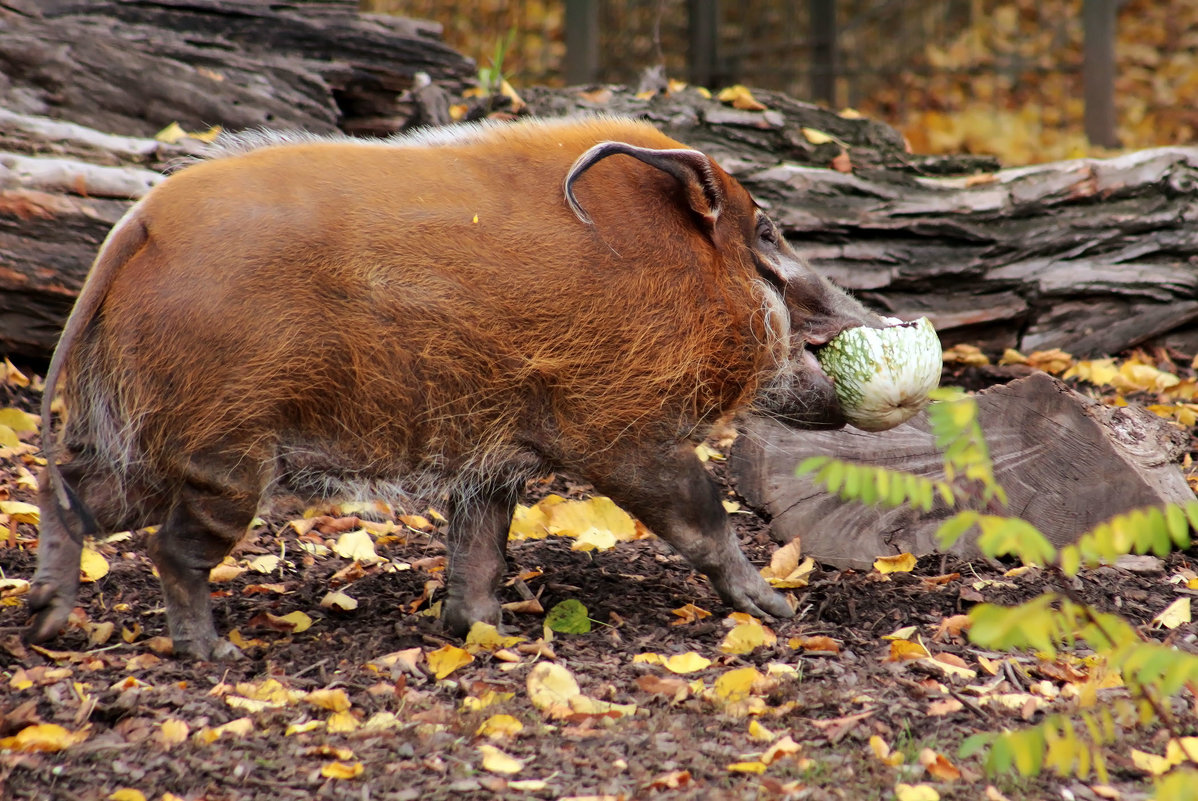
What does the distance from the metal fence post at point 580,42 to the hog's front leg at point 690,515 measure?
5.91 m

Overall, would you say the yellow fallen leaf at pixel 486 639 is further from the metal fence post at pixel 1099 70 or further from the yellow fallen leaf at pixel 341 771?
the metal fence post at pixel 1099 70

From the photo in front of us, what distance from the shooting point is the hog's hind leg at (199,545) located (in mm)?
2996

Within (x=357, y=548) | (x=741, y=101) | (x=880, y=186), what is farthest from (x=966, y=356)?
(x=357, y=548)

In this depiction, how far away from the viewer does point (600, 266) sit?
317 centimetres

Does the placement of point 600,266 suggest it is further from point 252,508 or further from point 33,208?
point 33,208

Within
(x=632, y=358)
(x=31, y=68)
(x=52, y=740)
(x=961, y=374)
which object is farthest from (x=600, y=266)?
(x=31, y=68)

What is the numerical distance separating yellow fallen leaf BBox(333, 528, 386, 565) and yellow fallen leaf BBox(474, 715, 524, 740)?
4.89 ft

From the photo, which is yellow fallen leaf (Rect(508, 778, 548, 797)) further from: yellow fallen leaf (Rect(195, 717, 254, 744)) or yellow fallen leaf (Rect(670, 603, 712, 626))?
yellow fallen leaf (Rect(670, 603, 712, 626))

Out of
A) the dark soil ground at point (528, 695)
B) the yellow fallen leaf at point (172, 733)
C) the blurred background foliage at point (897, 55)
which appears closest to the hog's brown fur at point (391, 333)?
the dark soil ground at point (528, 695)

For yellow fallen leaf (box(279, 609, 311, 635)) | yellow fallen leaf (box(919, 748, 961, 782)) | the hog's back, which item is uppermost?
the hog's back

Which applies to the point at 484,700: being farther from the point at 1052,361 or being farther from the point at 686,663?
the point at 1052,361

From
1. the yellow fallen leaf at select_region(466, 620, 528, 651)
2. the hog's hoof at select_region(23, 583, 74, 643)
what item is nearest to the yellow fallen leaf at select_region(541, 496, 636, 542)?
the yellow fallen leaf at select_region(466, 620, 528, 651)

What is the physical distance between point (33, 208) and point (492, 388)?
96.3 inches

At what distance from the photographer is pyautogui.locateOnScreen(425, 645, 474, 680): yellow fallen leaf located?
9.95 feet
